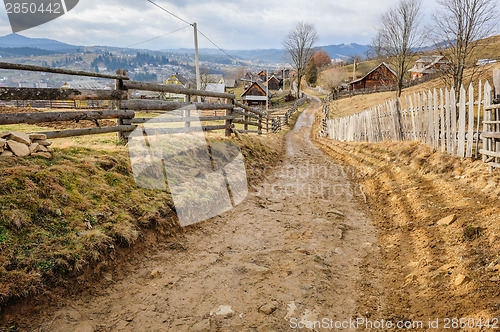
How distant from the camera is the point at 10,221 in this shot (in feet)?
9.87

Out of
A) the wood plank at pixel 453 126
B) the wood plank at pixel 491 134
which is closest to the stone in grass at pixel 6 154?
the wood plank at pixel 491 134

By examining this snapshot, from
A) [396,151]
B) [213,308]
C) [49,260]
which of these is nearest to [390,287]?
[213,308]

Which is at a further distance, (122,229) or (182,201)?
(182,201)

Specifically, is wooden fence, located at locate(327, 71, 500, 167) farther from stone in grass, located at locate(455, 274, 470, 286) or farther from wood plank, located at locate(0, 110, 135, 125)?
wood plank, located at locate(0, 110, 135, 125)

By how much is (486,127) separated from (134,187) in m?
6.58

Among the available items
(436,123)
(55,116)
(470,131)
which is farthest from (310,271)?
(436,123)

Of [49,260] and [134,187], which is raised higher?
[134,187]

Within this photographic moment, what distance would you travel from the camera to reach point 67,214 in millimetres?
3514

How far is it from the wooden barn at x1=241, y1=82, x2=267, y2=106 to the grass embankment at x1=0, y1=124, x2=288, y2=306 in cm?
6524

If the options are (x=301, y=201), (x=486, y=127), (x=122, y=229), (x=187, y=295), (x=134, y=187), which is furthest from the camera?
(x=301, y=201)

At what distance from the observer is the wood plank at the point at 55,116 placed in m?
4.07

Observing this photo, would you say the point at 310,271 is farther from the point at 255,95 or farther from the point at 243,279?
the point at 255,95

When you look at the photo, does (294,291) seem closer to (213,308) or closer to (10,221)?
(213,308)

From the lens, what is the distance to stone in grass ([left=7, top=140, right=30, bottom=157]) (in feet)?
13.1
